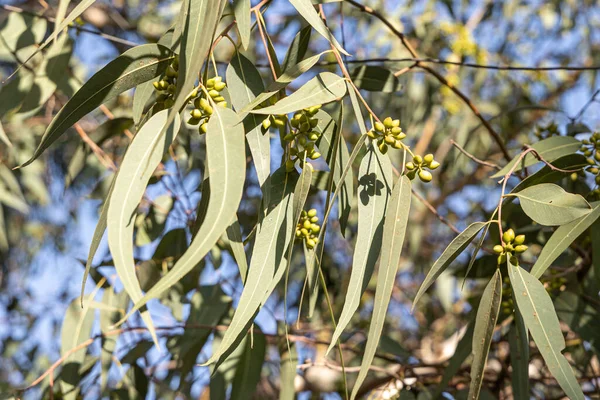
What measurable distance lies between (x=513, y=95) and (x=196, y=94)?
3.44 m

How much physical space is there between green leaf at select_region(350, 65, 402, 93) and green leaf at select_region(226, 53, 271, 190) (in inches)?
17.3

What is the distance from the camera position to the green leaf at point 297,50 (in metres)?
1.11

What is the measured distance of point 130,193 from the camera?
2.49 ft

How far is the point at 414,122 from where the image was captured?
3.09 metres

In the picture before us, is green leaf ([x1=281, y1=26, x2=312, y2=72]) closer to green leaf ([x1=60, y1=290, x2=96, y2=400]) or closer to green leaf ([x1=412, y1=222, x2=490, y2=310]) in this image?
green leaf ([x1=412, y1=222, x2=490, y2=310])

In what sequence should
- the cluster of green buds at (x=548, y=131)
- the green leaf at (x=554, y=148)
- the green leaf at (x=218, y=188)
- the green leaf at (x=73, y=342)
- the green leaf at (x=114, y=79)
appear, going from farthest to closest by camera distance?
the cluster of green buds at (x=548, y=131) < the green leaf at (x=73, y=342) < the green leaf at (x=554, y=148) < the green leaf at (x=114, y=79) < the green leaf at (x=218, y=188)

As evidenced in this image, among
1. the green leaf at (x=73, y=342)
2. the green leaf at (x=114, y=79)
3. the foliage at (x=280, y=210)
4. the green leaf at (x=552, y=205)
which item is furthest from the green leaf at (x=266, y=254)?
the green leaf at (x=73, y=342)

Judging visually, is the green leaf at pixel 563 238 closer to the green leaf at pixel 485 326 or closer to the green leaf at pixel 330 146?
the green leaf at pixel 485 326

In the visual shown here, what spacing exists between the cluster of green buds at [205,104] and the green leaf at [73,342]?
81 centimetres

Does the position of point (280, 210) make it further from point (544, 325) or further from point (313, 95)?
point (544, 325)

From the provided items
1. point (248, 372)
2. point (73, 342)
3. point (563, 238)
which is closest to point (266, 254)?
point (563, 238)

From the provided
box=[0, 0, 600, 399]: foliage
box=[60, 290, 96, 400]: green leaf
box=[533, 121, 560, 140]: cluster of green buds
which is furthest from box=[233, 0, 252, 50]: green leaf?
box=[533, 121, 560, 140]: cluster of green buds

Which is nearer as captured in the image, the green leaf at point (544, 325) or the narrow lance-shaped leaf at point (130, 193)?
the narrow lance-shaped leaf at point (130, 193)

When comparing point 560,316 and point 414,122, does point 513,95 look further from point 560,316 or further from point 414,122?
point 560,316
